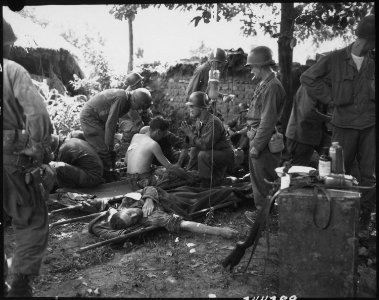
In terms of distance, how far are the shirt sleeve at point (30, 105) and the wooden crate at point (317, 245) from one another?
204 centimetres

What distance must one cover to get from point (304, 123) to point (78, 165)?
3658mm

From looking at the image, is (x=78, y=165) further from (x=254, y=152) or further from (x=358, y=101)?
(x=358, y=101)

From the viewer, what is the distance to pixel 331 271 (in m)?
3.51

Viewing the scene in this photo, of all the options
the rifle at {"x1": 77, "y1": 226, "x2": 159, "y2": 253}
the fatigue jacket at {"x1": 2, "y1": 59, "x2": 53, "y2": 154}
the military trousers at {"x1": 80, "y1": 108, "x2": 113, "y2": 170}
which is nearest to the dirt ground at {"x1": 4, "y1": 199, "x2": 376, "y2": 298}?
the rifle at {"x1": 77, "y1": 226, "x2": 159, "y2": 253}

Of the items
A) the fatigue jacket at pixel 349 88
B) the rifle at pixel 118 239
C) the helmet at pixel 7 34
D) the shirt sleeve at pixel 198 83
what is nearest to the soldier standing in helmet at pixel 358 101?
the fatigue jacket at pixel 349 88

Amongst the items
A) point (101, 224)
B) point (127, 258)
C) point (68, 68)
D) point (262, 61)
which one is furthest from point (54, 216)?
point (68, 68)

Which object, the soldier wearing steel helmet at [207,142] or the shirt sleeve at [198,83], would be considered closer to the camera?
the soldier wearing steel helmet at [207,142]

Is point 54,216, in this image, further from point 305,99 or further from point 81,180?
point 305,99

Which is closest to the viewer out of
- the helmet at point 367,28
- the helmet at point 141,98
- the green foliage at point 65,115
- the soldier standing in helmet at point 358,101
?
the helmet at point 367,28

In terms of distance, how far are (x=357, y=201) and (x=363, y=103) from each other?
1.62 meters

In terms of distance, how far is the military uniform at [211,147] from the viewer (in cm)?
659

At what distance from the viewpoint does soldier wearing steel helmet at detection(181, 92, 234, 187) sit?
260 inches

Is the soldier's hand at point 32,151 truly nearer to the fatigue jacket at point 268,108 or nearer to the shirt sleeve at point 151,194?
the shirt sleeve at point 151,194

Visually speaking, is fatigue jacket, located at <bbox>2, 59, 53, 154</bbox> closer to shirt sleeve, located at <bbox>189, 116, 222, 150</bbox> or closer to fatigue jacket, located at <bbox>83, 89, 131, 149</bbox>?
shirt sleeve, located at <bbox>189, 116, 222, 150</bbox>
